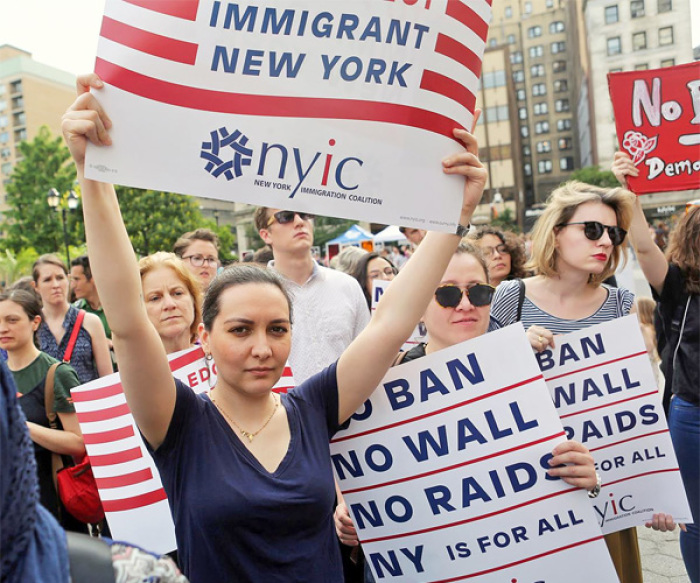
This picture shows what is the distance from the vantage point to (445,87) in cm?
198

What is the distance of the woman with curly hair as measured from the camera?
4.73 m

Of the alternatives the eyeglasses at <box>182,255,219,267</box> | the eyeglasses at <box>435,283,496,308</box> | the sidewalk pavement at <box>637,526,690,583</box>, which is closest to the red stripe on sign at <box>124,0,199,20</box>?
the eyeglasses at <box>435,283,496,308</box>

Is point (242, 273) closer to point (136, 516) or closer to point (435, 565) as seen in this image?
point (435, 565)

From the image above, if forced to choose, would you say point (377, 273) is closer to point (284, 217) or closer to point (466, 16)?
point (284, 217)

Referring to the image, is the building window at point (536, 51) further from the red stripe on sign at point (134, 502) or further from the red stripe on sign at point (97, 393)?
the red stripe on sign at point (134, 502)

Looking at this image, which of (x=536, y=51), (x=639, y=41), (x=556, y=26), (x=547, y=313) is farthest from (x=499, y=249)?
(x=556, y=26)

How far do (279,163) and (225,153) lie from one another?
157mm

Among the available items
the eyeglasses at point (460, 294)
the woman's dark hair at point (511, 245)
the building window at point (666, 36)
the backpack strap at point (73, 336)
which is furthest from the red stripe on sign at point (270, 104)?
the building window at point (666, 36)

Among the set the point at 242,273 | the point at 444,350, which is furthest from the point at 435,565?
the point at 242,273

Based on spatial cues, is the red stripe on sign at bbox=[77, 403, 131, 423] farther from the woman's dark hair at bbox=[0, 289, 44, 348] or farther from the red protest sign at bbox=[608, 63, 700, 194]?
the red protest sign at bbox=[608, 63, 700, 194]

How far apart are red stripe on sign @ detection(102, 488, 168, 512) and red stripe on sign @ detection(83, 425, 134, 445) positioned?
10.3 inches

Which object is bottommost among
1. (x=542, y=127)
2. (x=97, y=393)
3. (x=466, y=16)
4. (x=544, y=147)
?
(x=97, y=393)

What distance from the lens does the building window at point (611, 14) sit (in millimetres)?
59656

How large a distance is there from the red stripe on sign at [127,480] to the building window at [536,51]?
95072mm
